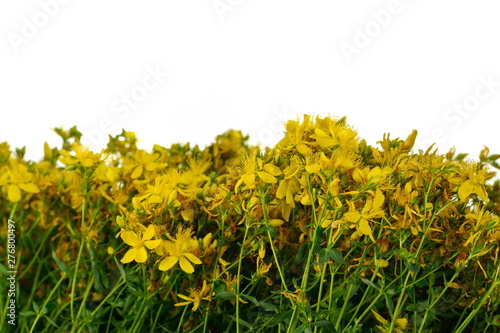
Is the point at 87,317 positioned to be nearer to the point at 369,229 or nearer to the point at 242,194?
the point at 242,194

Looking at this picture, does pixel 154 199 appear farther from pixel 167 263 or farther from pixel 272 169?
pixel 272 169

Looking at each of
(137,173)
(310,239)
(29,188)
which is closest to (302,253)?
(310,239)

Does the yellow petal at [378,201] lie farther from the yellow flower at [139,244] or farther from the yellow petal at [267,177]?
the yellow flower at [139,244]

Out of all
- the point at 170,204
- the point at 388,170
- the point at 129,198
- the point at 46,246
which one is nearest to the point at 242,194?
the point at 170,204

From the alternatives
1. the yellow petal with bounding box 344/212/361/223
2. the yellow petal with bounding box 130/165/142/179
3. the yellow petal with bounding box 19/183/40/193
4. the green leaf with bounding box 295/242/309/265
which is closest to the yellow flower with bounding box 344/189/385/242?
the yellow petal with bounding box 344/212/361/223

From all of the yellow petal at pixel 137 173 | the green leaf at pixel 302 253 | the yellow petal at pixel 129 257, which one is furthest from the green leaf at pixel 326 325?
the yellow petal at pixel 137 173

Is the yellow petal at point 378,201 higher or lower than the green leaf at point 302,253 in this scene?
higher

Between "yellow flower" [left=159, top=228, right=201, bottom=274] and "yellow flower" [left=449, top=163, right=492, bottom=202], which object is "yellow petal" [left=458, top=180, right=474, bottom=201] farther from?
"yellow flower" [left=159, top=228, right=201, bottom=274]

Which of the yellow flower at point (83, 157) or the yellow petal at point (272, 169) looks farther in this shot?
the yellow flower at point (83, 157)
